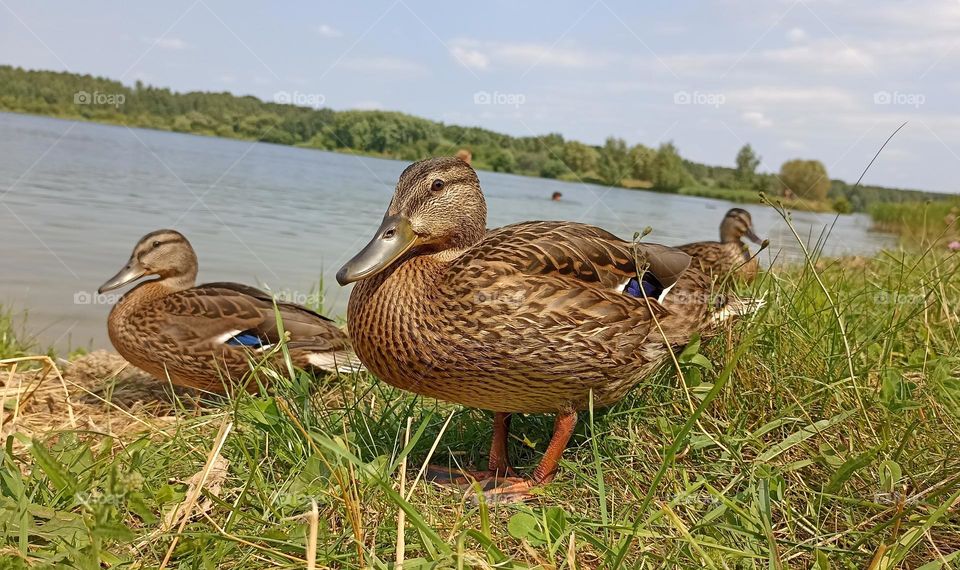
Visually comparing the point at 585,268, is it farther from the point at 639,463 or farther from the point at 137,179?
the point at 137,179

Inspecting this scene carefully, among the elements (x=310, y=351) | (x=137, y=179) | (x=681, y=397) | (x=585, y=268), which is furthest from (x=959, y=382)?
(x=137, y=179)

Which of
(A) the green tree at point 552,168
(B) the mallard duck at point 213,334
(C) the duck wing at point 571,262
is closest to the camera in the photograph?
(C) the duck wing at point 571,262

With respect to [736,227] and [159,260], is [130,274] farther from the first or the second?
[736,227]

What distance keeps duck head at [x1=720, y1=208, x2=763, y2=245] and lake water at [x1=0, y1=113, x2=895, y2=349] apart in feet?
1.12

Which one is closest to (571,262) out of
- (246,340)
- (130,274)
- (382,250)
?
(382,250)

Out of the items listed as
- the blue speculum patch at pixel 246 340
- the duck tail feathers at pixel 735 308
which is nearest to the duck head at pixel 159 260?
the blue speculum patch at pixel 246 340

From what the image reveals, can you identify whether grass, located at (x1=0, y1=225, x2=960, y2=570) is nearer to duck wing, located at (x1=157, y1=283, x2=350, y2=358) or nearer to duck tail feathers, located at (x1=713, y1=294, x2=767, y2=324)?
duck tail feathers, located at (x1=713, y1=294, x2=767, y2=324)

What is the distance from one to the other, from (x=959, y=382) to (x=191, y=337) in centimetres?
387

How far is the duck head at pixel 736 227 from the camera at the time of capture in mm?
8102

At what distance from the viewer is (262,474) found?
2.58 m

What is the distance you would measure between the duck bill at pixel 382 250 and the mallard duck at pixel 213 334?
1591 mm
